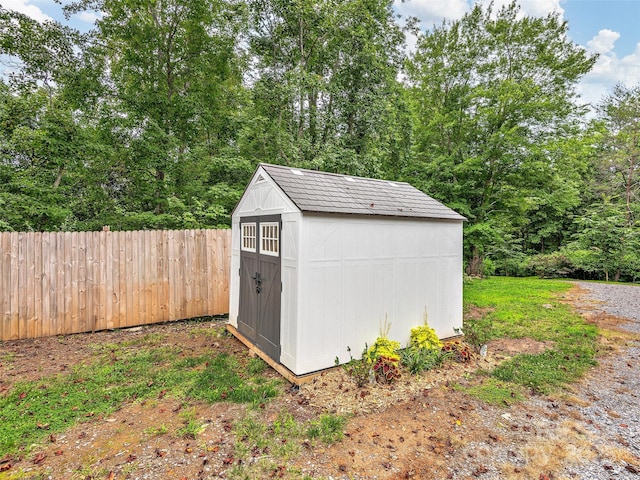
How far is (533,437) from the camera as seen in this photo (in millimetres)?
2934

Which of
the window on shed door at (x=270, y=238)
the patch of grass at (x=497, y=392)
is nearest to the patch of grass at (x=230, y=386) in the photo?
the window on shed door at (x=270, y=238)

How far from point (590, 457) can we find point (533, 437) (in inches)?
16.3

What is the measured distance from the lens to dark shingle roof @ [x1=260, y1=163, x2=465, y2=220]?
423cm

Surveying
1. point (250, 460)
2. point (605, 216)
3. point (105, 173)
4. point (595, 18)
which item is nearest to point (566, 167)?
point (595, 18)

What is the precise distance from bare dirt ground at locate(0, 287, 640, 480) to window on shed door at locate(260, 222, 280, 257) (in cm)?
196

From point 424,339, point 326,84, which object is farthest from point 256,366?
point 326,84

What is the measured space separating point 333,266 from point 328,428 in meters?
1.93

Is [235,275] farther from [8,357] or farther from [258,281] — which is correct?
[8,357]

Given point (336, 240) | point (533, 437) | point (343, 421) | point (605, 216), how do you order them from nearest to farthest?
1. point (533, 437)
2. point (343, 421)
3. point (336, 240)
4. point (605, 216)

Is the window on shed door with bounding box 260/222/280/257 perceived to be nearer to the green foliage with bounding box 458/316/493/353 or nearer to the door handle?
the door handle

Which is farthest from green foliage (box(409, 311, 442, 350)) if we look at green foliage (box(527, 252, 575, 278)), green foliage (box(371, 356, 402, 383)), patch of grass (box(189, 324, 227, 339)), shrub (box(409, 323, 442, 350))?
green foliage (box(527, 252, 575, 278))

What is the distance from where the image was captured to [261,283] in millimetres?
4973

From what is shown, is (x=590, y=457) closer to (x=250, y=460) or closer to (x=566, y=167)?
(x=250, y=460)

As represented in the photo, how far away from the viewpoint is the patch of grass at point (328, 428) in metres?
2.90
